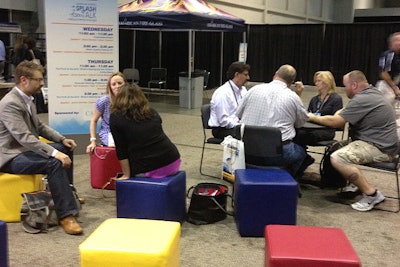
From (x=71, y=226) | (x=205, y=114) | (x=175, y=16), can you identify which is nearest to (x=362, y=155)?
(x=205, y=114)

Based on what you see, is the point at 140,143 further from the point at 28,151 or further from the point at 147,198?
the point at 28,151

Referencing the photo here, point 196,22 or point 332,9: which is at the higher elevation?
point 332,9

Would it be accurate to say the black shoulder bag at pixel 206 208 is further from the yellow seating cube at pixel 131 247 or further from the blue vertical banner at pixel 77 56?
the blue vertical banner at pixel 77 56

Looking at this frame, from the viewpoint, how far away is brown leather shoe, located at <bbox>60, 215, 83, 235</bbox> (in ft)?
10.2

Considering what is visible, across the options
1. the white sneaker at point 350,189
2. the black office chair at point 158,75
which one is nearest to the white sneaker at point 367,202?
the white sneaker at point 350,189

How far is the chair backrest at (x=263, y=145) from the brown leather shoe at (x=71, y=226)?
1.41m

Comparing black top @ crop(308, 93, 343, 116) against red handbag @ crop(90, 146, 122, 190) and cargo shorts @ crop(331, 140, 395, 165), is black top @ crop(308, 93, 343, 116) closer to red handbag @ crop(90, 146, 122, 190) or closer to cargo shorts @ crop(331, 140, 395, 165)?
cargo shorts @ crop(331, 140, 395, 165)

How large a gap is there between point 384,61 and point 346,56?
842 centimetres

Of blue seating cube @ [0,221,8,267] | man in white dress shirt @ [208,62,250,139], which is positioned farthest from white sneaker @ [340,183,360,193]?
blue seating cube @ [0,221,8,267]

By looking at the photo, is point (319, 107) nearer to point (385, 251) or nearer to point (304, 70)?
point (385, 251)

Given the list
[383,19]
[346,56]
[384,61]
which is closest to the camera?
[384,61]

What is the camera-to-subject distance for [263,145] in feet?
11.8

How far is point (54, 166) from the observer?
313cm

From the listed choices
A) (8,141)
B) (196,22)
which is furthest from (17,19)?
(8,141)
